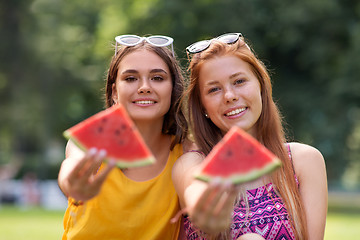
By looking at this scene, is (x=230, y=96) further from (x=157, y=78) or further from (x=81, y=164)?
(x=81, y=164)

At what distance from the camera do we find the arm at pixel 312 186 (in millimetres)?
4008

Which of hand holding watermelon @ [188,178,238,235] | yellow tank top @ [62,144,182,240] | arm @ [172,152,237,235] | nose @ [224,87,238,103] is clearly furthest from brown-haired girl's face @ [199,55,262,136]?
hand holding watermelon @ [188,178,238,235]

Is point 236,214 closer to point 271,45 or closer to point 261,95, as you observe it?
point 261,95

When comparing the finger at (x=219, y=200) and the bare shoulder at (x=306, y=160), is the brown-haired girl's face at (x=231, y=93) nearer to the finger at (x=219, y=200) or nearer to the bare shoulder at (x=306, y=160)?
the bare shoulder at (x=306, y=160)

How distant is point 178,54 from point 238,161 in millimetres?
20271

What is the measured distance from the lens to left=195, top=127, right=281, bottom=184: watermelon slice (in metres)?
2.88

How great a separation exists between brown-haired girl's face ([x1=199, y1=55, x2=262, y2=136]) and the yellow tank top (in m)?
0.84

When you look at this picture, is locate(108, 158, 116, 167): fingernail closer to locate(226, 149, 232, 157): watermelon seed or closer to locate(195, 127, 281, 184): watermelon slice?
locate(195, 127, 281, 184): watermelon slice

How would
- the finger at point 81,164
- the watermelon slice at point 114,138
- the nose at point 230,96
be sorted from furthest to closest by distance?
the nose at point 230,96, the watermelon slice at point 114,138, the finger at point 81,164

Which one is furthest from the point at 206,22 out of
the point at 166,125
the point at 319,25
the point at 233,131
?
the point at 233,131

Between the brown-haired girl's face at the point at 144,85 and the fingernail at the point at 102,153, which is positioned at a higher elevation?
the brown-haired girl's face at the point at 144,85

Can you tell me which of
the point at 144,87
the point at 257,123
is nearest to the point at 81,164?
the point at 144,87

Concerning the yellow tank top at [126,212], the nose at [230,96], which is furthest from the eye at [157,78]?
the yellow tank top at [126,212]

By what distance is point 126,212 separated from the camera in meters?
4.37
